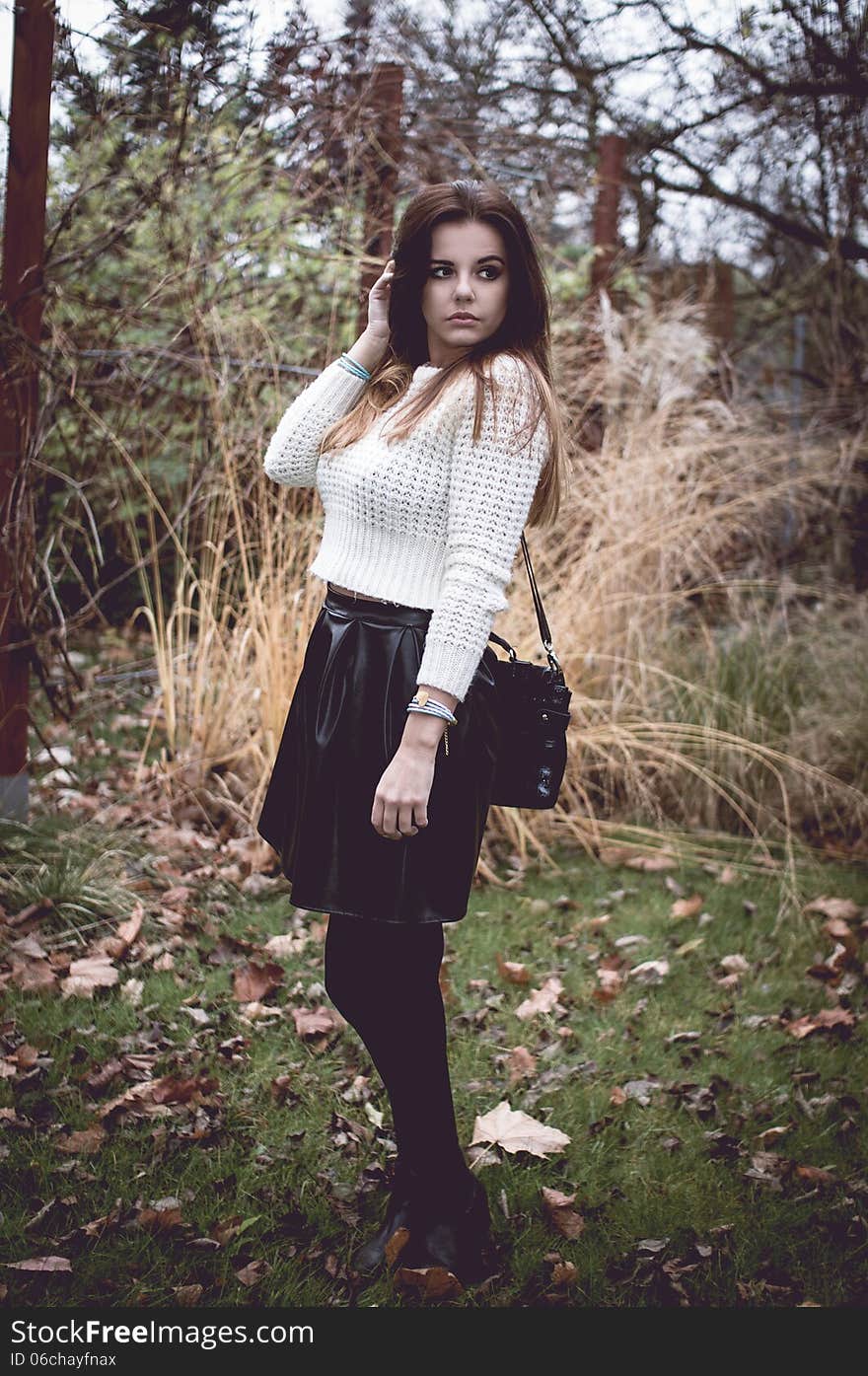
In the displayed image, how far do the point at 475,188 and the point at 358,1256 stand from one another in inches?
76.5

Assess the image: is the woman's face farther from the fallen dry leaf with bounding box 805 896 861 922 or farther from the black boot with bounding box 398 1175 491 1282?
the fallen dry leaf with bounding box 805 896 861 922

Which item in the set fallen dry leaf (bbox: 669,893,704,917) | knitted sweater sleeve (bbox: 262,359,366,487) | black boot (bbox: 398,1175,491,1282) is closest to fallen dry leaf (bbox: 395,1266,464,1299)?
black boot (bbox: 398,1175,491,1282)

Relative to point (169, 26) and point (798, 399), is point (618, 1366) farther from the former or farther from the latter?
point (798, 399)

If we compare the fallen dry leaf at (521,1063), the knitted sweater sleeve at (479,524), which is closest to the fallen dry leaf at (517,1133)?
the fallen dry leaf at (521,1063)

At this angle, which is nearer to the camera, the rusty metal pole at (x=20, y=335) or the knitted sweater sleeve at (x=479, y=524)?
the knitted sweater sleeve at (x=479, y=524)

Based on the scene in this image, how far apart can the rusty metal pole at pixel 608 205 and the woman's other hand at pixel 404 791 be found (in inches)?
191

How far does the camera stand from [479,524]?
5.41ft

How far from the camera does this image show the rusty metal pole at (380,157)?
4.01 metres

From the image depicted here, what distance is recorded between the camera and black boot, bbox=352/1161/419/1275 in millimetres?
1982

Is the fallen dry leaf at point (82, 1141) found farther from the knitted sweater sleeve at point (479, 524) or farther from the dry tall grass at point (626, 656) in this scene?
the dry tall grass at point (626, 656)

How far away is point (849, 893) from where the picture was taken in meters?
3.84

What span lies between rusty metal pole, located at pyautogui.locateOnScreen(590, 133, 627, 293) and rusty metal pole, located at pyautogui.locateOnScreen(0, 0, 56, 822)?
326 centimetres

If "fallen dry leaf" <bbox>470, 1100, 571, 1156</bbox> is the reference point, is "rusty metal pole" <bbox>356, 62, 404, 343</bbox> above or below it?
above

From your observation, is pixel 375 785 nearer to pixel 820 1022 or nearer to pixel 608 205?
pixel 820 1022
